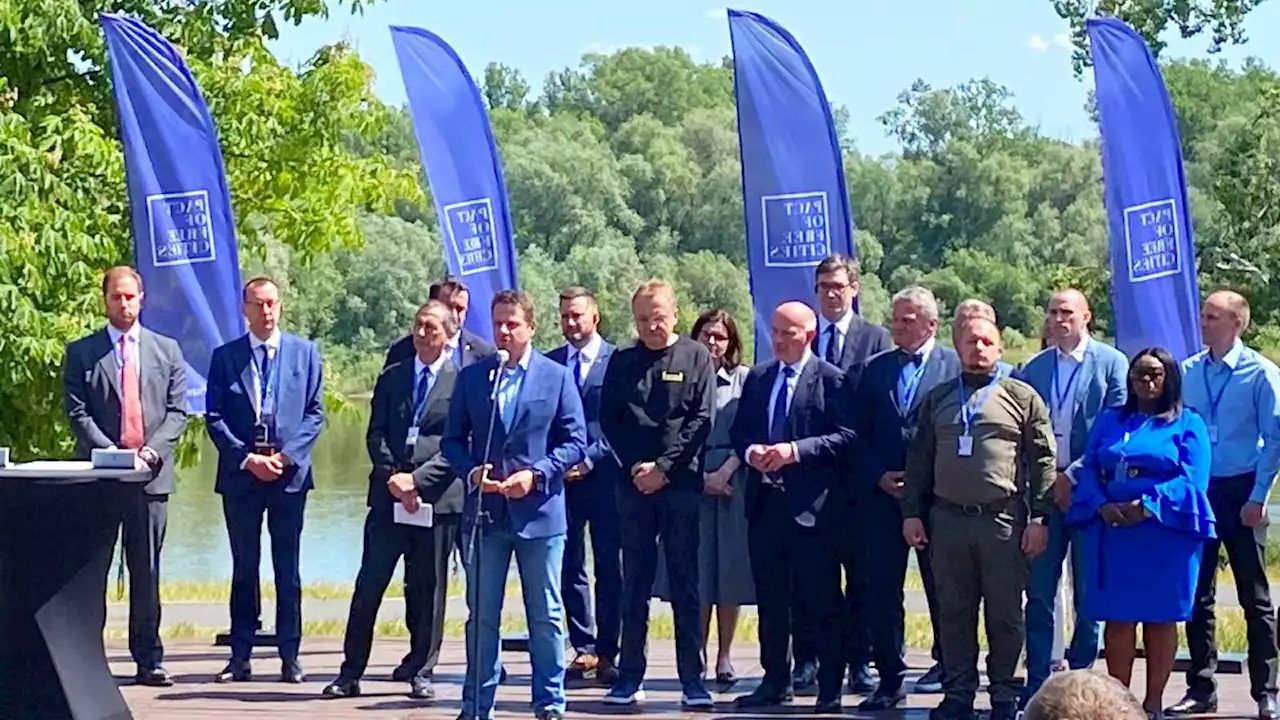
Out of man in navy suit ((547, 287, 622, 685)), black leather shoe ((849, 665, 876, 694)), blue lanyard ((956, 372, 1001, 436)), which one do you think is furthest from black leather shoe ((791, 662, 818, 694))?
blue lanyard ((956, 372, 1001, 436))

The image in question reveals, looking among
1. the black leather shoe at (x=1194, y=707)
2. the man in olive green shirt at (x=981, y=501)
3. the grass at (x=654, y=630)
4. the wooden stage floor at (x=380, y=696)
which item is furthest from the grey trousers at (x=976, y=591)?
the grass at (x=654, y=630)

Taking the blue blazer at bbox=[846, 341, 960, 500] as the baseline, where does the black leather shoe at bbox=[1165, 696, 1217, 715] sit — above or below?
below

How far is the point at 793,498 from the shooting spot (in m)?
8.93

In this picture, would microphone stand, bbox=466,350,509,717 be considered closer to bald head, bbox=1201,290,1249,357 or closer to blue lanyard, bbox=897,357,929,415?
blue lanyard, bbox=897,357,929,415

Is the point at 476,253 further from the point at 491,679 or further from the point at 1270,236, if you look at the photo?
the point at 1270,236

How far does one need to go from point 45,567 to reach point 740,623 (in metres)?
6.06

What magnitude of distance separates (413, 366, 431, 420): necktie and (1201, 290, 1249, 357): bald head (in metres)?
3.50

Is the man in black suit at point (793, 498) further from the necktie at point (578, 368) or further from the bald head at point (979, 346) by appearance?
the necktie at point (578, 368)

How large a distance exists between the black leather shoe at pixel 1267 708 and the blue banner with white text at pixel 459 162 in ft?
15.1

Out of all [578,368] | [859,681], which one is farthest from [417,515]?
[859,681]

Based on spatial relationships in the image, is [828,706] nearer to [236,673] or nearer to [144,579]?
[236,673]

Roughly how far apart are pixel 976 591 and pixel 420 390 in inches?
107

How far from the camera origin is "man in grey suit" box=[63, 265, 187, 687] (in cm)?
947

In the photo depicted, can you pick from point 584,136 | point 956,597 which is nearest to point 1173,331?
point 956,597
